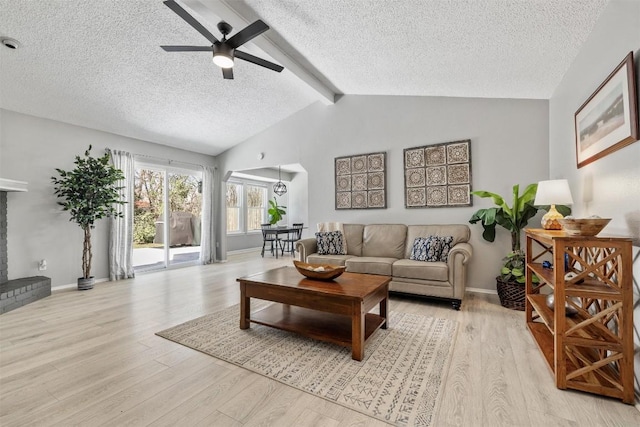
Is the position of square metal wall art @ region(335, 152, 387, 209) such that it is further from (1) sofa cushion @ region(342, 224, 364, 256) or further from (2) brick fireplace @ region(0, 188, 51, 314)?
(2) brick fireplace @ region(0, 188, 51, 314)

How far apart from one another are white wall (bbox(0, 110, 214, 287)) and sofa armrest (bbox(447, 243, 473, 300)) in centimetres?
542

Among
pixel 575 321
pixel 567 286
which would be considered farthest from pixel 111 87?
pixel 575 321

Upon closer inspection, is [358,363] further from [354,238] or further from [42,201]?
[42,201]

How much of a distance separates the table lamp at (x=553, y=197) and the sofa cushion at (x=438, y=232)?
4.12 ft

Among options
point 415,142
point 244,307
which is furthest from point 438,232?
point 244,307

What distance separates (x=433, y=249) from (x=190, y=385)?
2.93m

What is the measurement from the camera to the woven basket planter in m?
3.13

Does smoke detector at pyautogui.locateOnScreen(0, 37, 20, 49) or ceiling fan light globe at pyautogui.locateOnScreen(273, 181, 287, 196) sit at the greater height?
smoke detector at pyautogui.locateOnScreen(0, 37, 20, 49)

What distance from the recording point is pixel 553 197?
2.33 metres

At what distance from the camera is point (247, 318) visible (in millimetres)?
A: 2648

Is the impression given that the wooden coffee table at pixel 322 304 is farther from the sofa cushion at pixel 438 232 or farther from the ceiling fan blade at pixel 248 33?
the ceiling fan blade at pixel 248 33

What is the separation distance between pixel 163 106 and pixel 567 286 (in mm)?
5225

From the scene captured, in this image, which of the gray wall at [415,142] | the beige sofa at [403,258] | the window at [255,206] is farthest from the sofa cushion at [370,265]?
the window at [255,206]

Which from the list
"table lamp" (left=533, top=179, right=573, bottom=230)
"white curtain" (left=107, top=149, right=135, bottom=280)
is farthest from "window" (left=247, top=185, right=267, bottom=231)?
"table lamp" (left=533, top=179, right=573, bottom=230)
